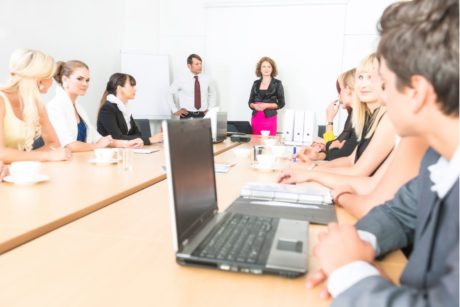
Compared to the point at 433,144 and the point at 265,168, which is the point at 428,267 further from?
the point at 265,168

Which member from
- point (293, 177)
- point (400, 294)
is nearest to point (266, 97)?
point (293, 177)

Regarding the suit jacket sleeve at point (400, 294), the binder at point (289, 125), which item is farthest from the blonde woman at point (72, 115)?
the suit jacket sleeve at point (400, 294)

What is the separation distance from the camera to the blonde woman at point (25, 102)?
229 centimetres

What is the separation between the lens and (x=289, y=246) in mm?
904

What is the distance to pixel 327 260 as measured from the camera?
0.78 metres

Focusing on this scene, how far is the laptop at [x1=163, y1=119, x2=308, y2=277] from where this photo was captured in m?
0.82

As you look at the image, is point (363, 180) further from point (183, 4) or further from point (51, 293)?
point (183, 4)

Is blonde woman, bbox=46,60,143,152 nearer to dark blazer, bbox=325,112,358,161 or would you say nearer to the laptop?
dark blazer, bbox=325,112,358,161

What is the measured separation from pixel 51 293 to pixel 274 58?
18.3 feet

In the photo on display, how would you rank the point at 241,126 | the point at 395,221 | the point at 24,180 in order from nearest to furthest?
the point at 395,221
the point at 24,180
the point at 241,126

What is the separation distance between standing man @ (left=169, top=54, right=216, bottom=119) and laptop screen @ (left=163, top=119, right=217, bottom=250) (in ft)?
16.0

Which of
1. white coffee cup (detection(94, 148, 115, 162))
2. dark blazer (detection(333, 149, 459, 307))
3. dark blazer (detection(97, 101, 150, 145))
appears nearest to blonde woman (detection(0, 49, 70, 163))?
white coffee cup (detection(94, 148, 115, 162))

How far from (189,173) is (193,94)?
5.21 m

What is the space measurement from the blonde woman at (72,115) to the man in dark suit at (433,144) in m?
2.31
